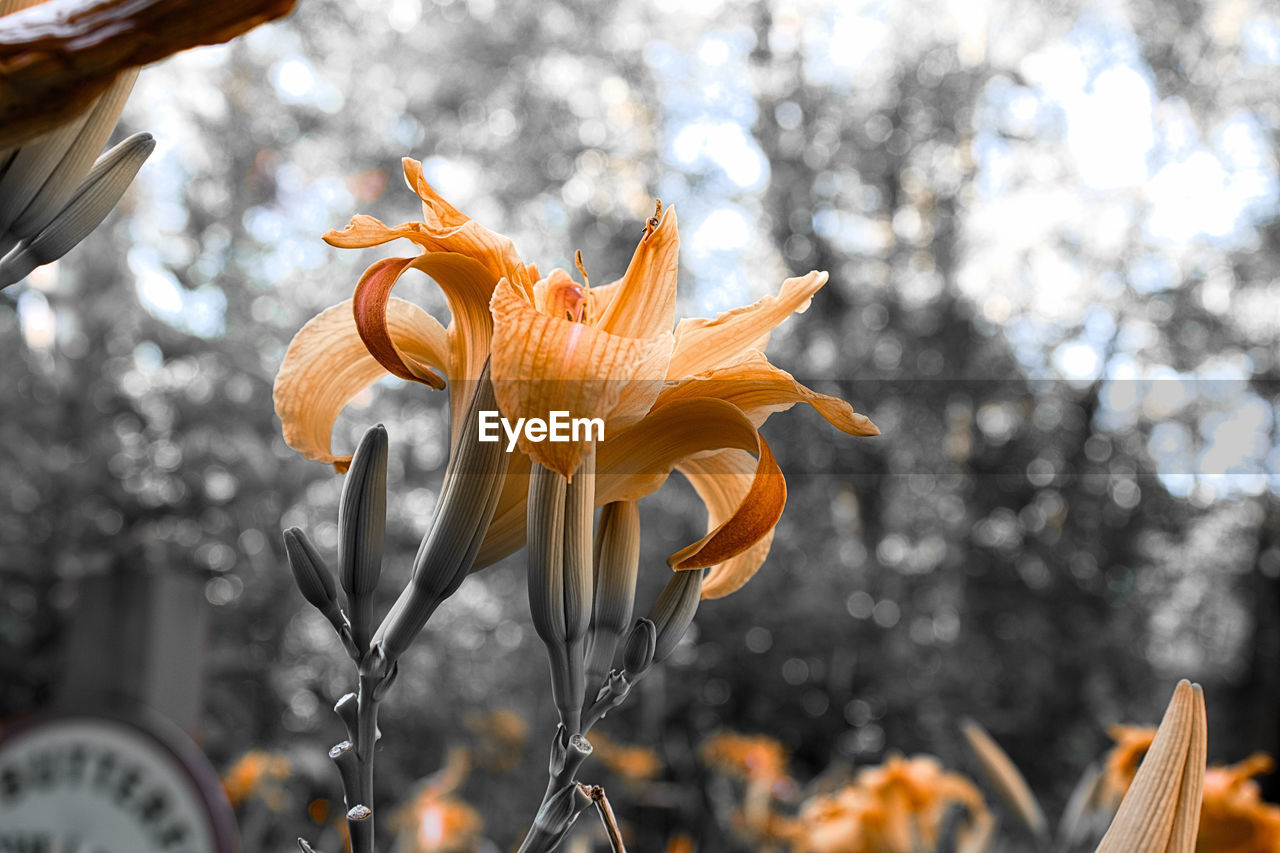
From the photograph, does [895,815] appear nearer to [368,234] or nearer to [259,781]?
[368,234]

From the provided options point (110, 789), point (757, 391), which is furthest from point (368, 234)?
point (110, 789)

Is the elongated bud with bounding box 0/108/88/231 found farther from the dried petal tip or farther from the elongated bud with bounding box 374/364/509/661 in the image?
the dried petal tip

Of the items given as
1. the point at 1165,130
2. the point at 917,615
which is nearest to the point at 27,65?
the point at 917,615

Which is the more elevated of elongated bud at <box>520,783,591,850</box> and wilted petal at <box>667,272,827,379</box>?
wilted petal at <box>667,272,827,379</box>

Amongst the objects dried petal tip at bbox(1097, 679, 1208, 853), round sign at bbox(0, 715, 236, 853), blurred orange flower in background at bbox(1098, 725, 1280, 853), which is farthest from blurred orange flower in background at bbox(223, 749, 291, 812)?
dried petal tip at bbox(1097, 679, 1208, 853)

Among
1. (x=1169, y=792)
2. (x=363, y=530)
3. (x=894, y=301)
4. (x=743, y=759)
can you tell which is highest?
(x=894, y=301)

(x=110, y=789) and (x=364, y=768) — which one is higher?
(x=364, y=768)

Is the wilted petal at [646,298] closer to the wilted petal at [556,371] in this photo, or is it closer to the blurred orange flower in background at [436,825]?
the wilted petal at [556,371]
